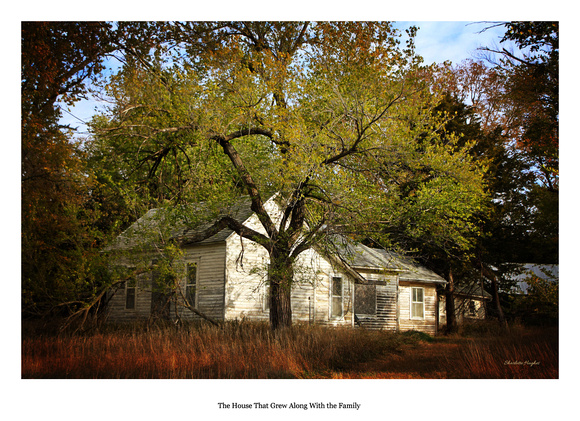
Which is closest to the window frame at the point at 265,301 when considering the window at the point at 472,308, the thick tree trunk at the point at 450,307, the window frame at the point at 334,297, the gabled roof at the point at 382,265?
the window frame at the point at 334,297

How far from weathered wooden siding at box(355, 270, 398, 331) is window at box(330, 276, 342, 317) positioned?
172 cm

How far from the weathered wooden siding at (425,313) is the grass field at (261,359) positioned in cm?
1064

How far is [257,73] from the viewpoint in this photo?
12.1 metres

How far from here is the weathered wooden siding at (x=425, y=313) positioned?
22.8 metres

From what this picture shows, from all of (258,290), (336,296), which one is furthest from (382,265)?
(258,290)

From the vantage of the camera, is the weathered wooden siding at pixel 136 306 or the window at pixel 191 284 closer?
the window at pixel 191 284

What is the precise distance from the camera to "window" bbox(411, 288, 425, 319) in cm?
2322

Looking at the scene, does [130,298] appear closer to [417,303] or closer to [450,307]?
[417,303]

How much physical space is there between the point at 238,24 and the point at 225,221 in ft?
17.3

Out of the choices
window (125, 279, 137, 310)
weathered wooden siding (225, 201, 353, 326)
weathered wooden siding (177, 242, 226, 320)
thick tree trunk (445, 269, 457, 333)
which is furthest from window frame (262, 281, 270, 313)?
thick tree trunk (445, 269, 457, 333)

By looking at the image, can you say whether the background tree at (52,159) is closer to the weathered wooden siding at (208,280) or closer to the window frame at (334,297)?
the weathered wooden siding at (208,280)

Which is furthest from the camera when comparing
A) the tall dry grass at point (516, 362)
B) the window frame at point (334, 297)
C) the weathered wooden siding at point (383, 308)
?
the weathered wooden siding at point (383, 308)

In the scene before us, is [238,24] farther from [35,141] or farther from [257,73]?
[35,141]

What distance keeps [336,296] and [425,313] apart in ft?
21.8
